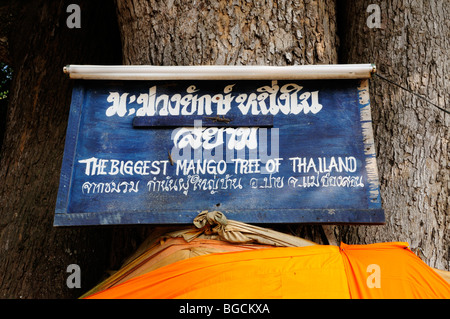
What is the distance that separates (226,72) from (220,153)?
0.40 m

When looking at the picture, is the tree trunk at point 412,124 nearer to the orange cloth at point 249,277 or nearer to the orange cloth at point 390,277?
the orange cloth at point 390,277

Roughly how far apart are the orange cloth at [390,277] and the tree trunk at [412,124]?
0.43 metres

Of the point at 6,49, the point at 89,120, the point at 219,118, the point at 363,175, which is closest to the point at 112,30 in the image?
the point at 6,49

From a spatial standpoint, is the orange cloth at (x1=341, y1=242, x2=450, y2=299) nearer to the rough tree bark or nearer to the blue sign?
the blue sign

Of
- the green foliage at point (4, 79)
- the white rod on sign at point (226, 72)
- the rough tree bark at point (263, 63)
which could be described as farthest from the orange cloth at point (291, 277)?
the green foliage at point (4, 79)

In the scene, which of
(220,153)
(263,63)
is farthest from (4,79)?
(220,153)

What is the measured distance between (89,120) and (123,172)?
1.09 feet

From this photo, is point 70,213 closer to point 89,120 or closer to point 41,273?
point 89,120

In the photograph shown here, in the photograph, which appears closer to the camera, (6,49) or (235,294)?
(235,294)

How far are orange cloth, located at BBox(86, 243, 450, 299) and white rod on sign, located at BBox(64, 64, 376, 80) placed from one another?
0.83 metres

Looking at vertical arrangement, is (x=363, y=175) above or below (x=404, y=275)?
above

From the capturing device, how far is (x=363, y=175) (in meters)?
2.02

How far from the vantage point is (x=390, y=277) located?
178cm

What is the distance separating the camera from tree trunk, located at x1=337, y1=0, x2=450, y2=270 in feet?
7.49
